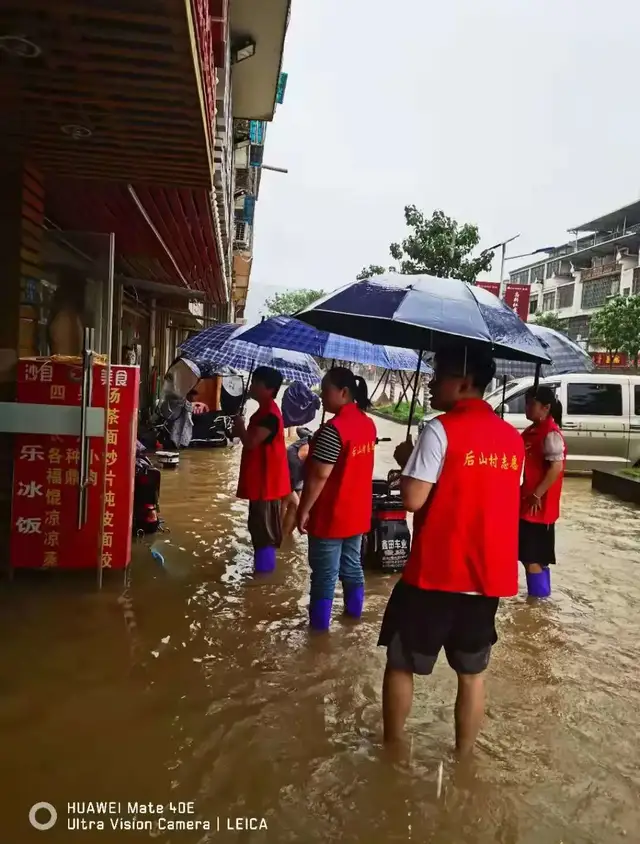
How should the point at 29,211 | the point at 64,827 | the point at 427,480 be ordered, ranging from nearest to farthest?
the point at 64,827
the point at 427,480
the point at 29,211

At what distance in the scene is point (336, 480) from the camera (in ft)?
13.4

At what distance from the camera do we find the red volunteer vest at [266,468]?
5.31 m

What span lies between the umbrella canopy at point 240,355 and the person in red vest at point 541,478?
2629mm

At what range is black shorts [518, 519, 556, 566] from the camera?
5.19m

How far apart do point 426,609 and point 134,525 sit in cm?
443

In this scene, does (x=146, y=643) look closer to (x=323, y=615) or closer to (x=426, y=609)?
(x=323, y=615)

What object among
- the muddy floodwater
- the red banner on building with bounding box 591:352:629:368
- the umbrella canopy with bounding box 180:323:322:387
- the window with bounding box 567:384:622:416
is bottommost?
the muddy floodwater

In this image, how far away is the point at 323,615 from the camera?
4410 mm

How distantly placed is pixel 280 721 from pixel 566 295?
2239 inches

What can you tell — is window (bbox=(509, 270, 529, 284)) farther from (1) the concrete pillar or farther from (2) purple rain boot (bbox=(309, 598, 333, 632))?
(2) purple rain boot (bbox=(309, 598, 333, 632))

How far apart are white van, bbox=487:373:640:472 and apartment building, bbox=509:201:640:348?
3551 cm

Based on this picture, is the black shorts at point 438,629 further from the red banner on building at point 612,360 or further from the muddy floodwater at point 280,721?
the red banner on building at point 612,360

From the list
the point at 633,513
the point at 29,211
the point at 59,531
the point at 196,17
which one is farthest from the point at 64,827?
the point at 633,513

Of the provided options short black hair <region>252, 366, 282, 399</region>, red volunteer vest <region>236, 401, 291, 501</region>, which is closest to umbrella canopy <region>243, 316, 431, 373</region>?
short black hair <region>252, 366, 282, 399</region>
